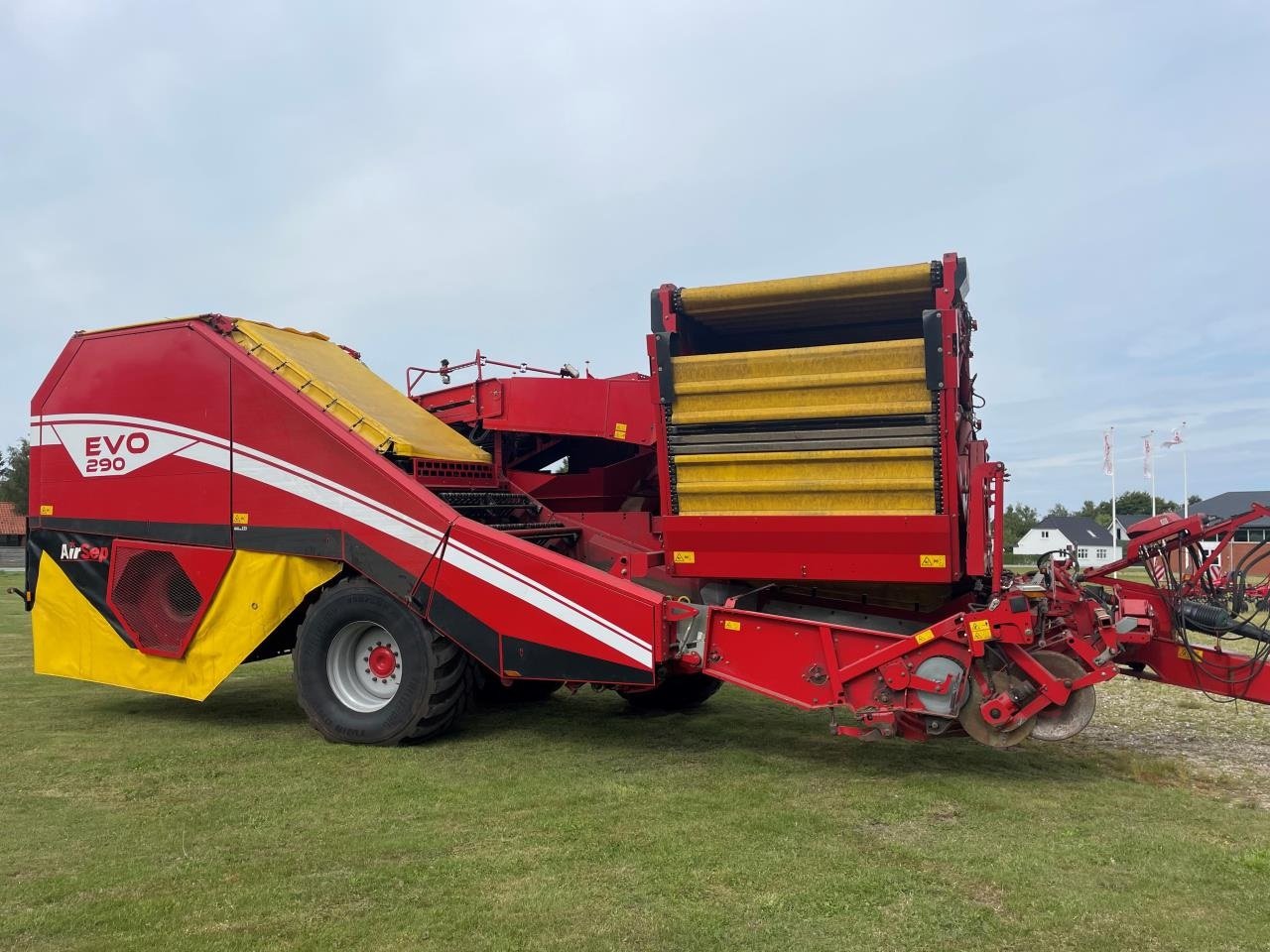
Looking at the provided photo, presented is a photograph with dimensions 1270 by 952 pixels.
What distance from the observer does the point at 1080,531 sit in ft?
228

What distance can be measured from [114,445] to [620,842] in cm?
531

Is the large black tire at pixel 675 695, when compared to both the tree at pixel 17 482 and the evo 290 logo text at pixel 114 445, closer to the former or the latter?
the evo 290 logo text at pixel 114 445

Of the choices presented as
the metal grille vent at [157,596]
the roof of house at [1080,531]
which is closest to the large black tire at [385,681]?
the metal grille vent at [157,596]

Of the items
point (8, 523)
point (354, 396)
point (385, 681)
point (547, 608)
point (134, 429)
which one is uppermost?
point (8, 523)

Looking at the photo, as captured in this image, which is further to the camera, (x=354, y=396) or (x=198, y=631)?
(x=354, y=396)

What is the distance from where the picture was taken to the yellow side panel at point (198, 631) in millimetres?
6816

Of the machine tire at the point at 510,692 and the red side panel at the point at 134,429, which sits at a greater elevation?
the red side panel at the point at 134,429

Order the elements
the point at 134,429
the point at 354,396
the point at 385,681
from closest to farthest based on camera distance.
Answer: the point at 385,681 → the point at 354,396 → the point at 134,429

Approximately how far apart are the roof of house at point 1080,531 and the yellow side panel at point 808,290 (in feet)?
216

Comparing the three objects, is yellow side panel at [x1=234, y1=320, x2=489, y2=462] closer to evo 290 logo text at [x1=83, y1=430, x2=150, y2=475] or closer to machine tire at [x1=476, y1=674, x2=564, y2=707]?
evo 290 logo text at [x1=83, y1=430, x2=150, y2=475]

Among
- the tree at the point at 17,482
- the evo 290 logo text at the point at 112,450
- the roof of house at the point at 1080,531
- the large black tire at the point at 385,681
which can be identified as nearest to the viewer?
the large black tire at the point at 385,681

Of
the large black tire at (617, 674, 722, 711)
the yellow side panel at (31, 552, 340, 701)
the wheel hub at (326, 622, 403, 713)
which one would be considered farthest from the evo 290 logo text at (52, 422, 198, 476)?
the large black tire at (617, 674, 722, 711)

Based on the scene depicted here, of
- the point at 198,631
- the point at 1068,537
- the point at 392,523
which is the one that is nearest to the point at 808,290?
the point at 392,523

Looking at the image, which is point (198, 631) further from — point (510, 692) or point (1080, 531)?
point (1080, 531)
